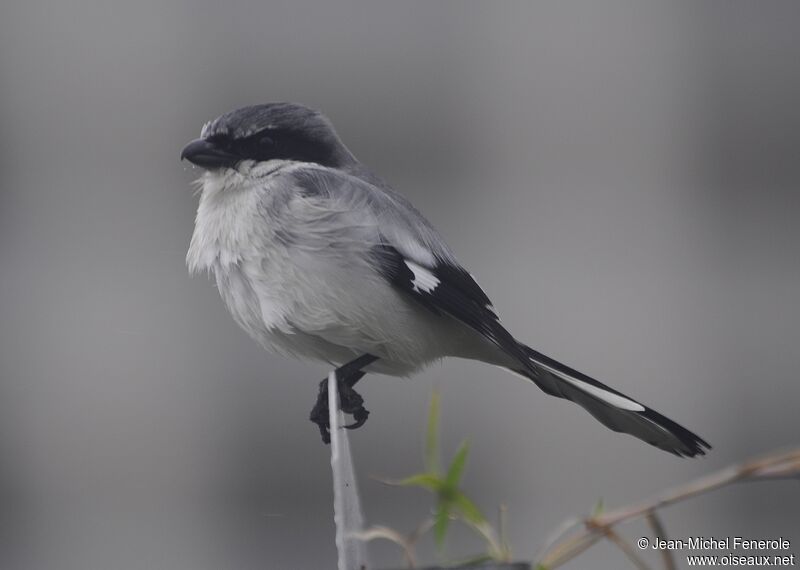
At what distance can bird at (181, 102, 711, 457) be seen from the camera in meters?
2.86

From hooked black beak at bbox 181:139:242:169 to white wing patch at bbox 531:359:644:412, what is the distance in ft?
3.14

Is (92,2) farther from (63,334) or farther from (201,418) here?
(201,418)

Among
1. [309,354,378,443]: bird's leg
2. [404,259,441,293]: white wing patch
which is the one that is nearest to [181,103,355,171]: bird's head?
[404,259,441,293]: white wing patch

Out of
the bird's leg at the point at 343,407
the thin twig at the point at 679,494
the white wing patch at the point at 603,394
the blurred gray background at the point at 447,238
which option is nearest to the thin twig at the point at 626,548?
the thin twig at the point at 679,494

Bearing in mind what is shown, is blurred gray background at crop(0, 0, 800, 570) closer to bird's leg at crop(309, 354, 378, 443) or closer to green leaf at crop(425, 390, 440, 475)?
bird's leg at crop(309, 354, 378, 443)

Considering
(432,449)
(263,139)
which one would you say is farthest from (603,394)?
(432,449)

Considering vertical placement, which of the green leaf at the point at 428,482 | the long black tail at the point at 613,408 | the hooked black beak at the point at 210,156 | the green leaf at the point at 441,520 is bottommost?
the green leaf at the point at 441,520

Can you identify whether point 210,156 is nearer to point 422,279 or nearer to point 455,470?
point 422,279

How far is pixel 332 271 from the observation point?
114 inches

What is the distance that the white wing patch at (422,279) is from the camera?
3.01 m

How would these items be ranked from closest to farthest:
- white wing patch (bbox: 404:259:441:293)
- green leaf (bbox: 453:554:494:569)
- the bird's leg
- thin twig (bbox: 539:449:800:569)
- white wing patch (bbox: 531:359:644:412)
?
thin twig (bbox: 539:449:800:569) < green leaf (bbox: 453:554:494:569) < white wing patch (bbox: 531:359:644:412) < the bird's leg < white wing patch (bbox: 404:259:441:293)

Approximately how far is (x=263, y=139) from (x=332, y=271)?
545mm

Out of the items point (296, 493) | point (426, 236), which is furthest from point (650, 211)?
point (426, 236)

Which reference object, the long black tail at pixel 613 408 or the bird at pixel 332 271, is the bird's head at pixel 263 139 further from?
the long black tail at pixel 613 408
